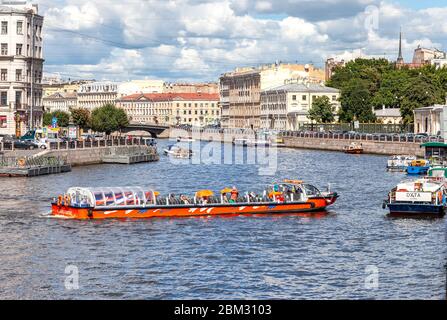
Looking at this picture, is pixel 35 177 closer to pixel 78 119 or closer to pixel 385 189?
pixel 385 189

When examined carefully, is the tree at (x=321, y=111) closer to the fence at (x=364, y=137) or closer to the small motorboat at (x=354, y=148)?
the fence at (x=364, y=137)

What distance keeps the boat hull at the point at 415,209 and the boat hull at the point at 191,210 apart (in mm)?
3288

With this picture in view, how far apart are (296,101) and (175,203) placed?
108487mm

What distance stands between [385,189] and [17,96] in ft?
140

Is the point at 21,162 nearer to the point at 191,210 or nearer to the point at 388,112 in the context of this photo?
the point at 191,210

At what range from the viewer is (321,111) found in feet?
427

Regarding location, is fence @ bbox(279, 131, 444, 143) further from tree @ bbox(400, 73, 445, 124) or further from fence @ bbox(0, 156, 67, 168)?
fence @ bbox(0, 156, 67, 168)

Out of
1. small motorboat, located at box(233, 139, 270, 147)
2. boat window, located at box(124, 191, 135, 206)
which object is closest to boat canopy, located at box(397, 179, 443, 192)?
boat window, located at box(124, 191, 135, 206)

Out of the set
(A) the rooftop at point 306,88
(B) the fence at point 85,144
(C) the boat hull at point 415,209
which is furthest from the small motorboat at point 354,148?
(C) the boat hull at point 415,209

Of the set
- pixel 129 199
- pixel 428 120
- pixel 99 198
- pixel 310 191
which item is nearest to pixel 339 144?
pixel 428 120

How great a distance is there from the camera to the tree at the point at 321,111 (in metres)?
130
